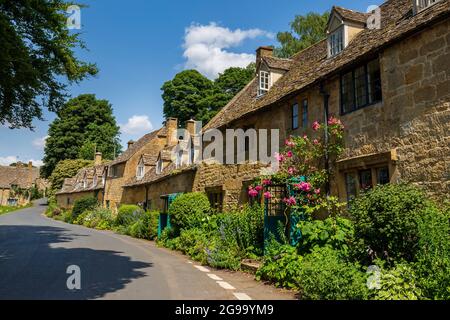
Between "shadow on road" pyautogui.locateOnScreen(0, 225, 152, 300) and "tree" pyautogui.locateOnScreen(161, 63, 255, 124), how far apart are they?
2998 centimetres

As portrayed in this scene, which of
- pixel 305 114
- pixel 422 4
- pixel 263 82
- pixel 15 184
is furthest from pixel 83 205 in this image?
pixel 15 184

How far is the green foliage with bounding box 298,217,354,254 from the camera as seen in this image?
8641 millimetres

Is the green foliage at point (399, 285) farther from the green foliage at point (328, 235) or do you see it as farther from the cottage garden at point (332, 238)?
Result: the green foliage at point (328, 235)

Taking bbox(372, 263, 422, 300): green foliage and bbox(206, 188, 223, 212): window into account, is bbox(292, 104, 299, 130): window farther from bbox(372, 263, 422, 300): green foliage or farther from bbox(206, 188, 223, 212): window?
bbox(372, 263, 422, 300): green foliage

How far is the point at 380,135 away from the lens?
9.45 m

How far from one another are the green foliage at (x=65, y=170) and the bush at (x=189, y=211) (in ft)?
141

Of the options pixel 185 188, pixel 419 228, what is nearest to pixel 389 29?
pixel 419 228

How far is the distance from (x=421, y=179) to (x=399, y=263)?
7.23 feet

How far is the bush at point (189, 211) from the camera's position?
16.3m

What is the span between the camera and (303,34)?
31094 millimetres

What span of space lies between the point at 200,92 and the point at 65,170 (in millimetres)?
24411

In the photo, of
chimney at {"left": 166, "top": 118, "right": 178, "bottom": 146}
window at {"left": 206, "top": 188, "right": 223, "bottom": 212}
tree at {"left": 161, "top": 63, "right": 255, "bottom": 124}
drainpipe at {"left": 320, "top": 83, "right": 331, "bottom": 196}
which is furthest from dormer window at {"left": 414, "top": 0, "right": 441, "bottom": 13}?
tree at {"left": 161, "top": 63, "right": 255, "bottom": 124}

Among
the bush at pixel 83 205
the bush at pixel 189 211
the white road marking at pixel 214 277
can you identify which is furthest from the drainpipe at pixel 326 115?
the bush at pixel 83 205

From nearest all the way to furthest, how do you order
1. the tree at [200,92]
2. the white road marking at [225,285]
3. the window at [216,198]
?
the white road marking at [225,285] < the window at [216,198] < the tree at [200,92]
